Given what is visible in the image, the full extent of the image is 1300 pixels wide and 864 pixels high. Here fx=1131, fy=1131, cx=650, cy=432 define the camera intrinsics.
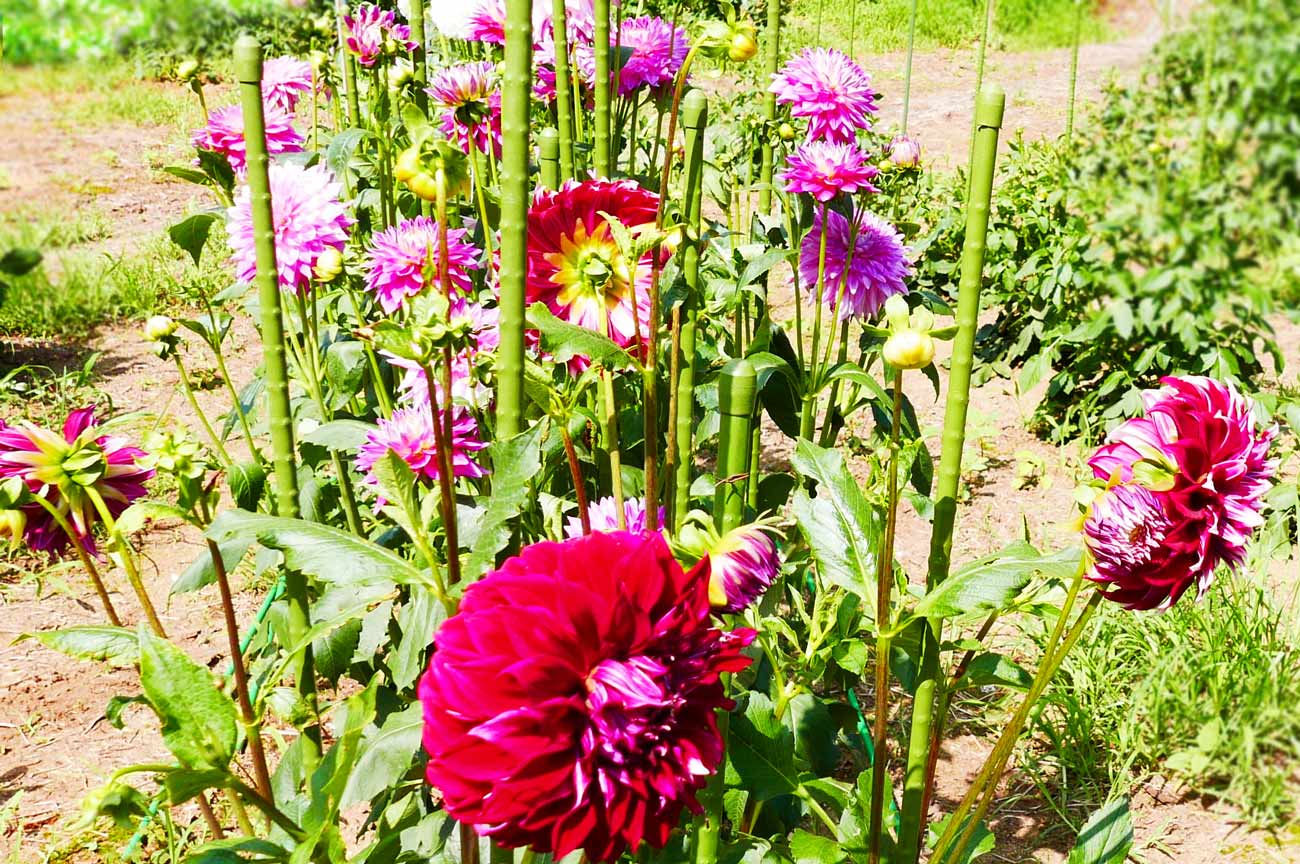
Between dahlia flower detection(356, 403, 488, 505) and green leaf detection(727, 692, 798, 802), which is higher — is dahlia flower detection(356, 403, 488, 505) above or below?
above

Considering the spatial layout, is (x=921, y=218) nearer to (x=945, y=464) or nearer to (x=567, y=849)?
(x=945, y=464)

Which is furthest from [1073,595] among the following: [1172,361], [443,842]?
[1172,361]

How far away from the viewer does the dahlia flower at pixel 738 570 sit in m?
0.66

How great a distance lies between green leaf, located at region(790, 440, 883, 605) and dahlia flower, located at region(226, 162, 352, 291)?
0.61 metres

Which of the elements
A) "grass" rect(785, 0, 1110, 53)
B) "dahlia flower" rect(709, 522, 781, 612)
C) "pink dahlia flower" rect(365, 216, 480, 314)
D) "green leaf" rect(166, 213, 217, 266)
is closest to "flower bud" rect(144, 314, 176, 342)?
"green leaf" rect(166, 213, 217, 266)

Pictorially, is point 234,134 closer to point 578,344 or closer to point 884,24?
point 578,344

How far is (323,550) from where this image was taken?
30.2 inches

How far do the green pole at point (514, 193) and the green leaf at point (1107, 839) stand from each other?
0.64 meters

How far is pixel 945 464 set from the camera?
0.82 meters

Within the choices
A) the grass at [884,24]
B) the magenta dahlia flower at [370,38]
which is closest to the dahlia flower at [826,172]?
the magenta dahlia flower at [370,38]

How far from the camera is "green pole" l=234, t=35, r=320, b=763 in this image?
808 mm

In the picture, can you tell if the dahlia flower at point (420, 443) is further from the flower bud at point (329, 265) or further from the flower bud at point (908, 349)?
the flower bud at point (908, 349)

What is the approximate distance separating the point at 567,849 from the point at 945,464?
405mm

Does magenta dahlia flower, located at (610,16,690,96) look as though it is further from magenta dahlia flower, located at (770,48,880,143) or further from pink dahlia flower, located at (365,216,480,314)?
pink dahlia flower, located at (365,216,480,314)
